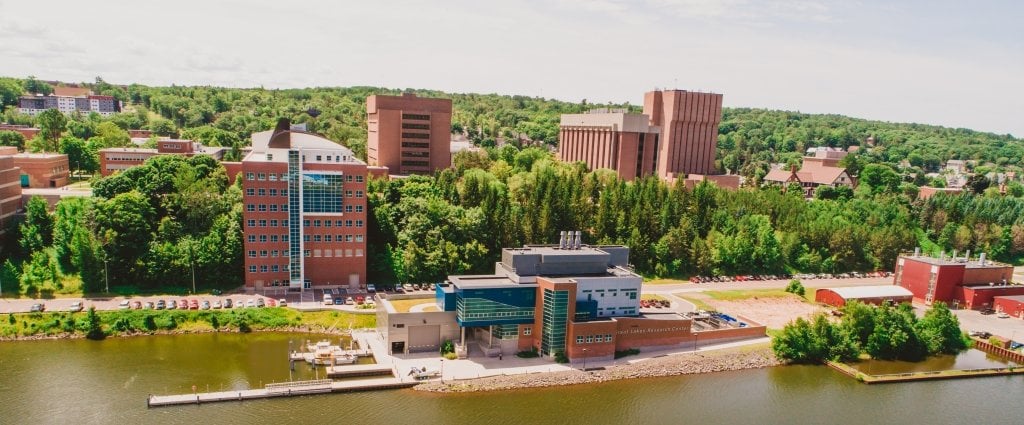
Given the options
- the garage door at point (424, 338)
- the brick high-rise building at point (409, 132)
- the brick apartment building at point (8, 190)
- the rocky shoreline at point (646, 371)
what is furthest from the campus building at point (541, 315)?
the brick high-rise building at point (409, 132)

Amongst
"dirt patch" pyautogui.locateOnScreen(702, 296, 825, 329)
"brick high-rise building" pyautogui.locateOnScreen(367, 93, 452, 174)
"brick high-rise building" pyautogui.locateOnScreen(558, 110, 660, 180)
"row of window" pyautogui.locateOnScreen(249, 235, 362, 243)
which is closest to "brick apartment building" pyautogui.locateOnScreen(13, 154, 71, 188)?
"row of window" pyautogui.locateOnScreen(249, 235, 362, 243)

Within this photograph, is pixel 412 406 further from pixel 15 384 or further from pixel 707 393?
pixel 15 384

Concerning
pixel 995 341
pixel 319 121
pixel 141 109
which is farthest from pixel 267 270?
pixel 141 109

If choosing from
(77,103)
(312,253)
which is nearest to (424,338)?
(312,253)

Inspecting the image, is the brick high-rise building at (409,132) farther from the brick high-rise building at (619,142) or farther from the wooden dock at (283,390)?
the wooden dock at (283,390)

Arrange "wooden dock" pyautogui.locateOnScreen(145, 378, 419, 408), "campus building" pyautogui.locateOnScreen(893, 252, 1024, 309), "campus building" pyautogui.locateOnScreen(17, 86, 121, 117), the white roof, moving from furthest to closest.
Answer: "campus building" pyautogui.locateOnScreen(17, 86, 121, 117) < "campus building" pyautogui.locateOnScreen(893, 252, 1024, 309) < the white roof < "wooden dock" pyautogui.locateOnScreen(145, 378, 419, 408)

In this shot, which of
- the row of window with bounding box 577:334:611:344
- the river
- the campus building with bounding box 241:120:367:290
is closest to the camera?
the river

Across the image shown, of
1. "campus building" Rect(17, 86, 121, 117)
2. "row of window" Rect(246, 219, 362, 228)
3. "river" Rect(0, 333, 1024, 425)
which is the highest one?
"campus building" Rect(17, 86, 121, 117)

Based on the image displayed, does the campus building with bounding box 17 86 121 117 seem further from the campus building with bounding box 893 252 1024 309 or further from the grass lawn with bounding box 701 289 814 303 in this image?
the campus building with bounding box 893 252 1024 309
